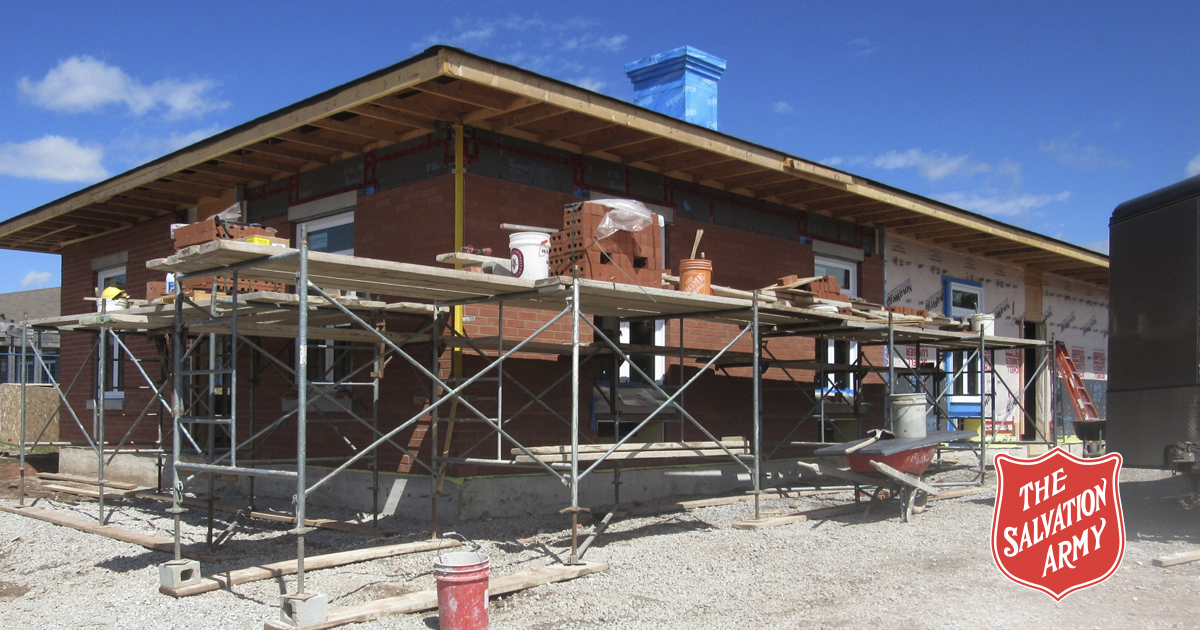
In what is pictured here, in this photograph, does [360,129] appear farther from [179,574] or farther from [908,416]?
[908,416]

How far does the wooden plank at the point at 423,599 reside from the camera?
245 inches

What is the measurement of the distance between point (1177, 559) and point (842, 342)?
24.5 ft

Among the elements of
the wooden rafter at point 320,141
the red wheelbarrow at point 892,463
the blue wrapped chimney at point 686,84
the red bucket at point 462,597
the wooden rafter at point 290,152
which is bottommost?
the red bucket at point 462,597

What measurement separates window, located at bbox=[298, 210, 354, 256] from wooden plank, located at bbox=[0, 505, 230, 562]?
13.5 feet

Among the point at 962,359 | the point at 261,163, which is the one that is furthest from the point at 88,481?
the point at 962,359

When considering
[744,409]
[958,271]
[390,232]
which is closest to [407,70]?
[390,232]

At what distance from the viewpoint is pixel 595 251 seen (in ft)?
28.4

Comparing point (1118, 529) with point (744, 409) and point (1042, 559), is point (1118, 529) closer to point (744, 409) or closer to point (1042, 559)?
point (1042, 559)

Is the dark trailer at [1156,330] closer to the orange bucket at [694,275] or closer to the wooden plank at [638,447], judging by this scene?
the wooden plank at [638,447]

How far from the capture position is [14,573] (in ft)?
28.2

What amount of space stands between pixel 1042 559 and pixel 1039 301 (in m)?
18.1

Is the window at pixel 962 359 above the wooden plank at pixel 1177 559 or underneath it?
above

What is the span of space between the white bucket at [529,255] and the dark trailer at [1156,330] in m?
6.80

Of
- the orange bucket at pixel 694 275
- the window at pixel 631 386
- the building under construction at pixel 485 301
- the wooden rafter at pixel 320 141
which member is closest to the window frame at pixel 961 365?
the building under construction at pixel 485 301
